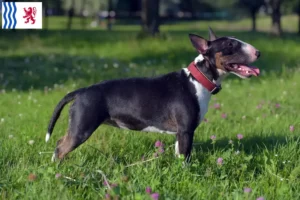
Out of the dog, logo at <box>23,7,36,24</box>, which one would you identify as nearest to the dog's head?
the dog

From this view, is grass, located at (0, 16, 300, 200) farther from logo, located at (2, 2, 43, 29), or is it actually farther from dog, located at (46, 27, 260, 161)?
logo, located at (2, 2, 43, 29)

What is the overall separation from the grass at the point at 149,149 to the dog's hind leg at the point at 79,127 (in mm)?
176

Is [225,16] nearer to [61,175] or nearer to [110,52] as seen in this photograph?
[110,52]

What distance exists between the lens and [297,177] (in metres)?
5.54

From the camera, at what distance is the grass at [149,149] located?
15.7 ft

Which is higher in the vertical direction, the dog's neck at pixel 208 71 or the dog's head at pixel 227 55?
the dog's head at pixel 227 55

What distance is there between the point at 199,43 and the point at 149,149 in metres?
1.45

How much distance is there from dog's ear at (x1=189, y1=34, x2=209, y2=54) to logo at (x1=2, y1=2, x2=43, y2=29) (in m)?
5.25

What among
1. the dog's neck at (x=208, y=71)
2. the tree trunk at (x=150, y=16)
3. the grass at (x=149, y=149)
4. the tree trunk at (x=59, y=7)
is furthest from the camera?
the tree trunk at (x=59, y=7)

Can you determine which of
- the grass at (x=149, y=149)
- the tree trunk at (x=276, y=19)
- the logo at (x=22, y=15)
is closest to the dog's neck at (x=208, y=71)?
the grass at (x=149, y=149)

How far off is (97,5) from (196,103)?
37602 millimetres

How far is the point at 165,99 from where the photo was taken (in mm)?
5793

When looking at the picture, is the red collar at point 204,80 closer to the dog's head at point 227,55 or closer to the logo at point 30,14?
the dog's head at point 227,55

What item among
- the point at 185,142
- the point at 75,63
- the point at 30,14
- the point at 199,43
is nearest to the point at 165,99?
the point at 185,142
